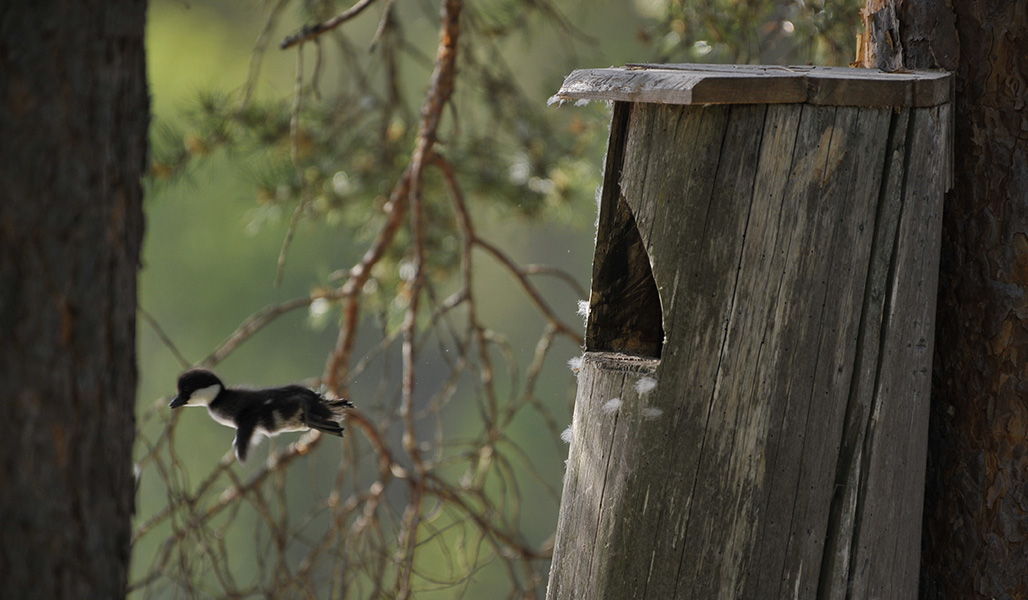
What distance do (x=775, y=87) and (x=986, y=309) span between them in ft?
1.89

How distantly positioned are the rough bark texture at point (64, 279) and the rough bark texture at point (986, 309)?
131cm

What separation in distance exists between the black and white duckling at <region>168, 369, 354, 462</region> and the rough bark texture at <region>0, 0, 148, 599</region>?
2.66 feet

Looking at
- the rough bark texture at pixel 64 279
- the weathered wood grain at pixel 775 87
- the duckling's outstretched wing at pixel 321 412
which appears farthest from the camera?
the duckling's outstretched wing at pixel 321 412

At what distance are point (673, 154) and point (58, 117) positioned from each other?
851 mm

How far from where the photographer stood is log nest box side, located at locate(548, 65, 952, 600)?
1.37 m

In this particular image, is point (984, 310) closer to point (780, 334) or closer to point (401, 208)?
point (780, 334)

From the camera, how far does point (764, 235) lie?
1.38 m

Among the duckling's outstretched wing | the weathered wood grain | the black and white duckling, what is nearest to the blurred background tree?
the black and white duckling

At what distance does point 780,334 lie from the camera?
4.52 feet

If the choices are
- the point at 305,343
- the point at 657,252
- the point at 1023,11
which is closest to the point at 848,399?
the point at 657,252

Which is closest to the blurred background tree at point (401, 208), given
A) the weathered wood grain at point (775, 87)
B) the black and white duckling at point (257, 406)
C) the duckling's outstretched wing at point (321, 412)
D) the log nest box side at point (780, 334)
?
the black and white duckling at point (257, 406)

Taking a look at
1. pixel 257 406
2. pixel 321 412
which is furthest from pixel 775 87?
pixel 257 406

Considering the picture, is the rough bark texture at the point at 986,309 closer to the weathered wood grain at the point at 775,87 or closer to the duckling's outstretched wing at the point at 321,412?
the weathered wood grain at the point at 775,87

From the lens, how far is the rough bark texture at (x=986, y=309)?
156cm
